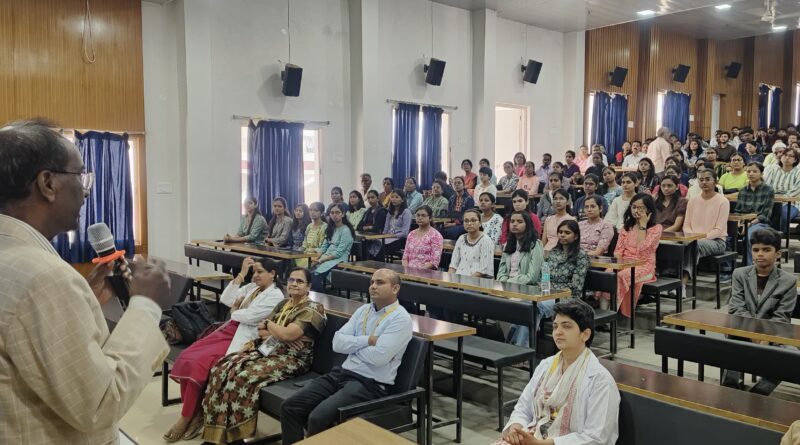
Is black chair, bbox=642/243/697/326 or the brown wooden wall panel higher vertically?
the brown wooden wall panel

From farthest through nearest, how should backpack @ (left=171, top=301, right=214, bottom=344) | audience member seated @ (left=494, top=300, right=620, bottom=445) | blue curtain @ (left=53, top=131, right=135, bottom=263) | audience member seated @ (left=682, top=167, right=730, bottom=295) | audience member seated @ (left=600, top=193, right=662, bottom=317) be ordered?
blue curtain @ (left=53, top=131, right=135, bottom=263) → audience member seated @ (left=682, top=167, right=730, bottom=295) → audience member seated @ (left=600, top=193, right=662, bottom=317) → backpack @ (left=171, top=301, right=214, bottom=344) → audience member seated @ (left=494, top=300, right=620, bottom=445)

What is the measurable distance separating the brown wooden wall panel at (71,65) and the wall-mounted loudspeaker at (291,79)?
6.33 feet

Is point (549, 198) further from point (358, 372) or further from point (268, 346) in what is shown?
point (358, 372)

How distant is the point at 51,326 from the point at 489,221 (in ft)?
18.7

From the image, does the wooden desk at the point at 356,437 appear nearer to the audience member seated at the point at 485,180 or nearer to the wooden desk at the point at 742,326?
the wooden desk at the point at 742,326

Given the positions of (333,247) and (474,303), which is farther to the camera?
(333,247)

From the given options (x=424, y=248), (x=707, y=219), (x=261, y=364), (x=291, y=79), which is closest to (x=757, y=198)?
(x=707, y=219)

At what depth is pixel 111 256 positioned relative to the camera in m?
1.51

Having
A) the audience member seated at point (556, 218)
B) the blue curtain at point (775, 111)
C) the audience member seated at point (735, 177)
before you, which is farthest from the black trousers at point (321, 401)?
the blue curtain at point (775, 111)

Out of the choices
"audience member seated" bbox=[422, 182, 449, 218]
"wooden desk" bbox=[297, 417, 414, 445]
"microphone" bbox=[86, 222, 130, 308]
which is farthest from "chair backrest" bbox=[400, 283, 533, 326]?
"audience member seated" bbox=[422, 182, 449, 218]

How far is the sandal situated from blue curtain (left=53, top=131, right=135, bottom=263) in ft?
16.2

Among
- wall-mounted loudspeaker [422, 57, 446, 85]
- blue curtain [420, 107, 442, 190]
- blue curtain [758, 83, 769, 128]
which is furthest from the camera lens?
blue curtain [758, 83, 769, 128]

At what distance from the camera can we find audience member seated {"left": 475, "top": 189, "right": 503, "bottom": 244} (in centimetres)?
654

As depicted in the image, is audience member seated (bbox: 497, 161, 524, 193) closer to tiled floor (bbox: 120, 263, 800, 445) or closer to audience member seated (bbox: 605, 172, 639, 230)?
audience member seated (bbox: 605, 172, 639, 230)
